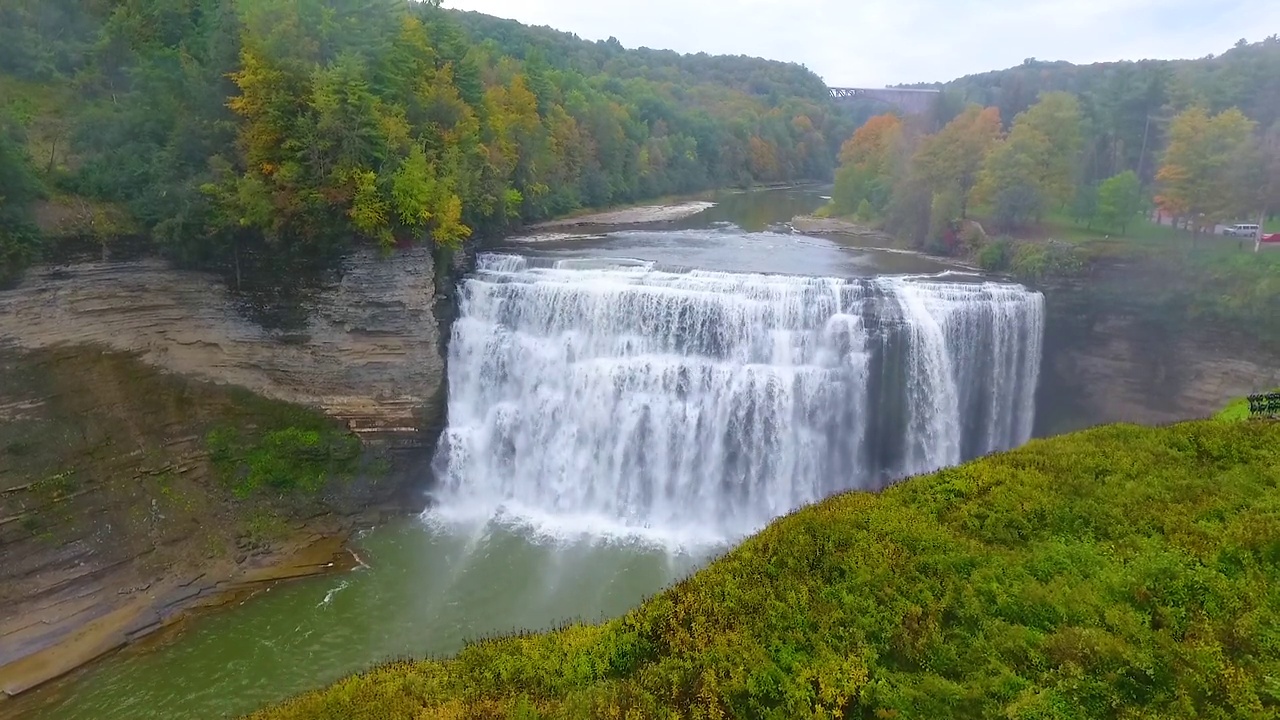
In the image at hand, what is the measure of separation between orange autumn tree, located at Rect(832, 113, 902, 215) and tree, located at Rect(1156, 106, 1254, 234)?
15.0 metres

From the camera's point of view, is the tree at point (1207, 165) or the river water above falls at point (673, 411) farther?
the tree at point (1207, 165)

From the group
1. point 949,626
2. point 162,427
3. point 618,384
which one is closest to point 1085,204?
point 618,384

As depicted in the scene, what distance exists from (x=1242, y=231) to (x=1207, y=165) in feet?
15.4

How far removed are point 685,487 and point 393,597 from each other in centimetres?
781

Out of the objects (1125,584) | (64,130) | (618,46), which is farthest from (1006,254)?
(618,46)

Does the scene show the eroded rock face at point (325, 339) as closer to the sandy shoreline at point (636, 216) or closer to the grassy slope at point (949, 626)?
the grassy slope at point (949, 626)

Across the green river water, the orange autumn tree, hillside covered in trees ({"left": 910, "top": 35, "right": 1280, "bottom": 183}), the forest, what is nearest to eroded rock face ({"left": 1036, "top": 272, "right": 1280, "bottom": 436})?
the forest

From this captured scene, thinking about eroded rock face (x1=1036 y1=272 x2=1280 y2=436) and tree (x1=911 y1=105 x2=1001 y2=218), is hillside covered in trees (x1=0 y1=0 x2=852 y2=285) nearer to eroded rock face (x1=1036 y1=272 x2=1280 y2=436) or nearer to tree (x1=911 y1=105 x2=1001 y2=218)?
tree (x1=911 y1=105 x2=1001 y2=218)

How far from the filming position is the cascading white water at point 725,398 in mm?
20125

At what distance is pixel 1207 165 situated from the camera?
78.4 feet

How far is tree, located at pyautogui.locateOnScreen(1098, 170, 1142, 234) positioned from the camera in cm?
2700

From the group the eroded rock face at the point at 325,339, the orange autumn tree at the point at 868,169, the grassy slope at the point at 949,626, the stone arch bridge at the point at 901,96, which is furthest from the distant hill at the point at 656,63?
the grassy slope at the point at 949,626

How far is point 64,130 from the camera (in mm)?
20250

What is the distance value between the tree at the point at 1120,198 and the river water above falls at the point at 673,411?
902 centimetres
